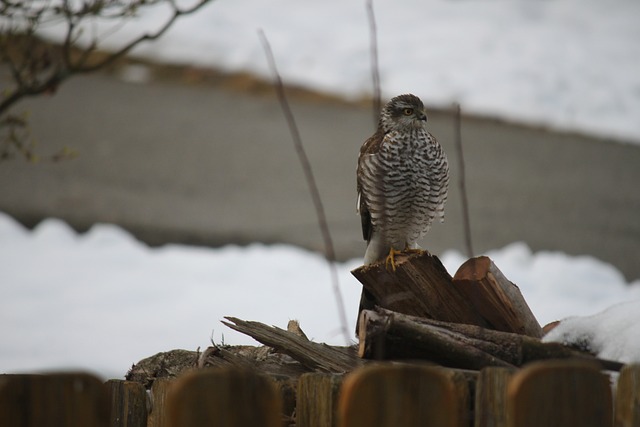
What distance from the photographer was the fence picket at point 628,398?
5.80 ft

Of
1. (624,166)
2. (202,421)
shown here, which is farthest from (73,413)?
(624,166)

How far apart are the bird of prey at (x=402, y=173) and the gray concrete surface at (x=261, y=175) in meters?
2.53

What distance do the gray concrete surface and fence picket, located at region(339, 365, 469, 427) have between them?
5.33 m

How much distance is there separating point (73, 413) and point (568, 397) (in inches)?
36.0

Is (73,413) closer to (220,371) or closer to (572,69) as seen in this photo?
(220,371)

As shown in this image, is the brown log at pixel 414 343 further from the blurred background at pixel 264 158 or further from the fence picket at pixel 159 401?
the blurred background at pixel 264 158

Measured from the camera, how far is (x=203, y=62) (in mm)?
13336

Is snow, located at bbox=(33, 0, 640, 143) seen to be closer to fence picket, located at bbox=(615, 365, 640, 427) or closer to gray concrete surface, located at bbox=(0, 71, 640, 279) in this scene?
gray concrete surface, located at bbox=(0, 71, 640, 279)

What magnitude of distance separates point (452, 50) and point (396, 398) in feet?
43.9

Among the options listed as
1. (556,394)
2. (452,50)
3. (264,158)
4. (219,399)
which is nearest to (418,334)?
(556,394)

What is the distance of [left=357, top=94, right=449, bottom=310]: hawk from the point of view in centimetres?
432

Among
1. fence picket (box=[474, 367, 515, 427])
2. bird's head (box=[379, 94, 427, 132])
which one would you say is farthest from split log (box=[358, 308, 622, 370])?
bird's head (box=[379, 94, 427, 132])

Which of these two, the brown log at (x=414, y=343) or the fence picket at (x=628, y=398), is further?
the brown log at (x=414, y=343)

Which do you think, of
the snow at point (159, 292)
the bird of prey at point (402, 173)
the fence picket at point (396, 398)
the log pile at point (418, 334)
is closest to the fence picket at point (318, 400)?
the log pile at point (418, 334)
